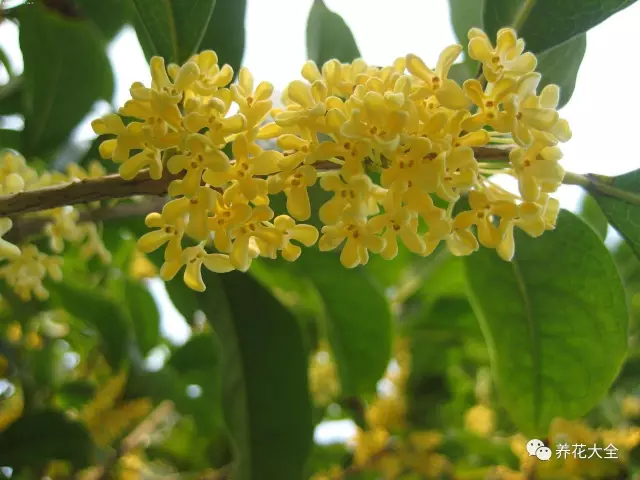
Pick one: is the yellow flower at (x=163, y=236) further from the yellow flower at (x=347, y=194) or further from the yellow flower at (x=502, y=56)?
the yellow flower at (x=502, y=56)

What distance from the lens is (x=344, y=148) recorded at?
734 millimetres

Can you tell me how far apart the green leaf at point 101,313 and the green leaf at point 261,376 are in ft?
1.87

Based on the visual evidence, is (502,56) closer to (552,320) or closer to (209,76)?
(209,76)

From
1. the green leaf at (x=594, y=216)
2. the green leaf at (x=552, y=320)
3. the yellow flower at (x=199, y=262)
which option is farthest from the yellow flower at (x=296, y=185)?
the green leaf at (x=594, y=216)

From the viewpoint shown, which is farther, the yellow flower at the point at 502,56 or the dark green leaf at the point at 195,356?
the dark green leaf at the point at 195,356

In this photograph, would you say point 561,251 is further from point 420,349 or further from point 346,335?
point 420,349

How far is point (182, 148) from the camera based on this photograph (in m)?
0.73

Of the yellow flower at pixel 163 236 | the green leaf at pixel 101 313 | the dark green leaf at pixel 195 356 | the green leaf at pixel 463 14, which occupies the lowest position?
the dark green leaf at pixel 195 356

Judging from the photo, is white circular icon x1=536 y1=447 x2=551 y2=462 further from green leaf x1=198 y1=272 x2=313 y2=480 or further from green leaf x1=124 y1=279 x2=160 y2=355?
green leaf x1=124 y1=279 x2=160 y2=355

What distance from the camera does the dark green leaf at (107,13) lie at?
61.8 inches

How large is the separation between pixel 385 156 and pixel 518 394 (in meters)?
0.77

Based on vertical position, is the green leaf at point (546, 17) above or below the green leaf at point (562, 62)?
above

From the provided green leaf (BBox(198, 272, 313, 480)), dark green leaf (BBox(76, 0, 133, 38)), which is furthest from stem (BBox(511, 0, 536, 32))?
dark green leaf (BBox(76, 0, 133, 38))

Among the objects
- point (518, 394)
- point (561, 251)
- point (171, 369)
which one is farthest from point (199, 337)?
point (561, 251)
